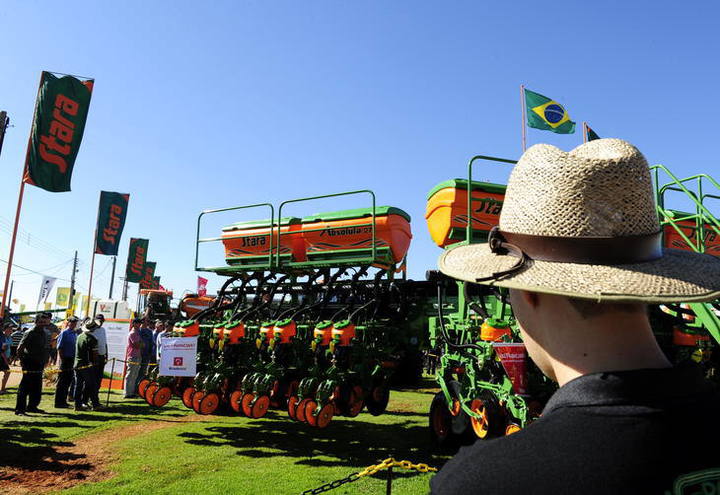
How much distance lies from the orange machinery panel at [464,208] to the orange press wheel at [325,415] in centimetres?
310

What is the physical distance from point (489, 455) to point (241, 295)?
957 centimetres

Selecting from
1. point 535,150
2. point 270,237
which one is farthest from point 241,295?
point 535,150

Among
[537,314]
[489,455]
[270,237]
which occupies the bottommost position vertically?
[489,455]

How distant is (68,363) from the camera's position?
1105 centimetres

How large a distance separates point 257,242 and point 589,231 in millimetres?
8842

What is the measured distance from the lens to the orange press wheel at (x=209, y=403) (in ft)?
26.9

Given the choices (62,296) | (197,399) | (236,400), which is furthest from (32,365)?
(62,296)

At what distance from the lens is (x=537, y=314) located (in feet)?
3.70

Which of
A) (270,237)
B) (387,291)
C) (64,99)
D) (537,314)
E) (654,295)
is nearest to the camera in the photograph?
(654,295)

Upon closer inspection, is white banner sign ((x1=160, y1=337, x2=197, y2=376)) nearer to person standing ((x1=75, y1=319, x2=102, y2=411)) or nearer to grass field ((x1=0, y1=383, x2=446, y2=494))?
grass field ((x1=0, y1=383, x2=446, y2=494))

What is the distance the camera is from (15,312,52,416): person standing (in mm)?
10000

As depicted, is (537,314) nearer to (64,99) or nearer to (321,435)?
(321,435)

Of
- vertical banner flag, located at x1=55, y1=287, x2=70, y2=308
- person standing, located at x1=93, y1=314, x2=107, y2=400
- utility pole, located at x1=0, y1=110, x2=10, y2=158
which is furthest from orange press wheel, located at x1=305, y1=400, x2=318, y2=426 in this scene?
vertical banner flag, located at x1=55, y1=287, x2=70, y2=308

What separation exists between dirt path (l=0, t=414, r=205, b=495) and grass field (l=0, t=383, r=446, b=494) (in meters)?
0.01
